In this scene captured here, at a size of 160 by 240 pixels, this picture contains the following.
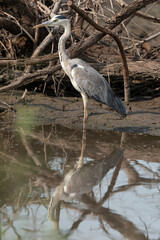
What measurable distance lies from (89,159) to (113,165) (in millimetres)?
348

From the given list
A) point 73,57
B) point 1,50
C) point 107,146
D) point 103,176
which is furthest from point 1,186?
point 1,50

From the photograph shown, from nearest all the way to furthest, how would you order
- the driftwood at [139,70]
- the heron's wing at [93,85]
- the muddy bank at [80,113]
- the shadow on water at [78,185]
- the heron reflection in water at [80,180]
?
the shadow on water at [78,185] → the heron reflection in water at [80,180] → the heron's wing at [93,85] → the muddy bank at [80,113] → the driftwood at [139,70]

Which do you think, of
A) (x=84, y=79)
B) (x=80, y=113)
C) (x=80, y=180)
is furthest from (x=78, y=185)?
(x=80, y=113)

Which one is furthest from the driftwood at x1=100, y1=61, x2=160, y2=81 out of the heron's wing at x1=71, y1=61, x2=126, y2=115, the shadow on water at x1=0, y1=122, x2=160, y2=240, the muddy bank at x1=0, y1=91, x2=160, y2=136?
the shadow on water at x1=0, y1=122, x2=160, y2=240

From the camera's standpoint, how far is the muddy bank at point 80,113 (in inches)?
284

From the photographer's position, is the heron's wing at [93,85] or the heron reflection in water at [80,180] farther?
the heron's wing at [93,85]

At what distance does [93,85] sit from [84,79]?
20cm

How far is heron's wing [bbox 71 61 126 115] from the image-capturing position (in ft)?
23.2

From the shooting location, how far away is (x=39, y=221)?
11.3ft

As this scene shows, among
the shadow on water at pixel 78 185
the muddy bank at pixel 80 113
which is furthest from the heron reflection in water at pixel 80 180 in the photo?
the muddy bank at pixel 80 113

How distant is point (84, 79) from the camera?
7094mm

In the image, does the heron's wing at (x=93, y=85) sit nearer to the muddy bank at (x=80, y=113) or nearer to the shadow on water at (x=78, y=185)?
the muddy bank at (x=80, y=113)

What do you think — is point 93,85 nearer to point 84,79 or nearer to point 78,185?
point 84,79

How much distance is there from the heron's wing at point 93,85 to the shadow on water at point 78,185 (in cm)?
74
